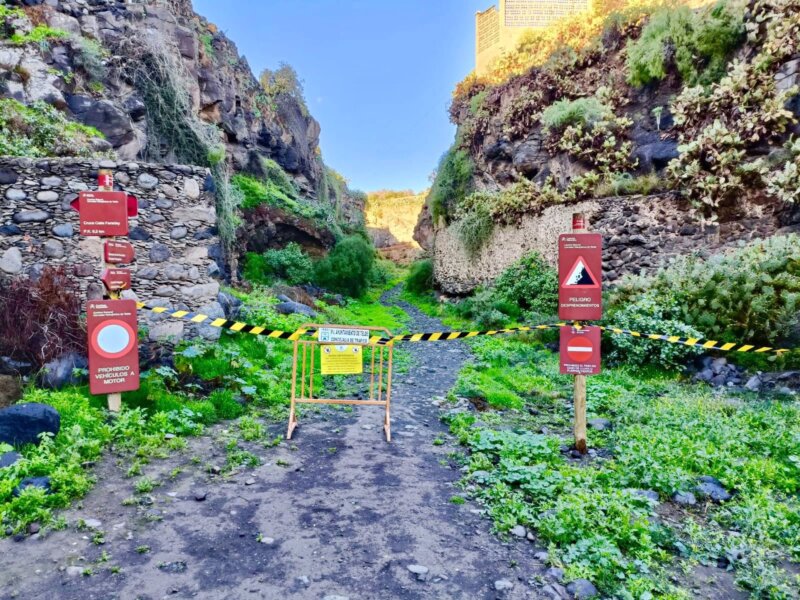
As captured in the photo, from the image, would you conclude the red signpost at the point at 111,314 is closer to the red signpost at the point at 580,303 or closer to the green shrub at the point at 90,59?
the red signpost at the point at 580,303

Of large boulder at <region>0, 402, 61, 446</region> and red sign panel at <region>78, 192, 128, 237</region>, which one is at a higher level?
red sign panel at <region>78, 192, 128, 237</region>

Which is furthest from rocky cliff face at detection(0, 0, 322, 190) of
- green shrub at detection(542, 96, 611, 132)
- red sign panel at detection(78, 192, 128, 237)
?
green shrub at detection(542, 96, 611, 132)

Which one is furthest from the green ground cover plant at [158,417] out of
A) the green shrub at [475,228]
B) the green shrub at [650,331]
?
the green shrub at [475,228]

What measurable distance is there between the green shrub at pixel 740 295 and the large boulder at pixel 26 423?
336 inches

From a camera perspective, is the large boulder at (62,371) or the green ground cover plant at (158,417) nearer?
the green ground cover plant at (158,417)

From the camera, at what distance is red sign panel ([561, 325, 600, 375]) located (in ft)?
14.8

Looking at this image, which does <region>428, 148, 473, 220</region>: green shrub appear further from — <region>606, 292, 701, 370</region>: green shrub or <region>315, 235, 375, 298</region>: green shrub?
<region>606, 292, 701, 370</region>: green shrub

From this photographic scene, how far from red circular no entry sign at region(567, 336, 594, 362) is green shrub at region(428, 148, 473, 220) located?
1458 centimetres

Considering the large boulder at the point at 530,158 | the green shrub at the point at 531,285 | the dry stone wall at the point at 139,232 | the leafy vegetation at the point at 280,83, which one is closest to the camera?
the dry stone wall at the point at 139,232

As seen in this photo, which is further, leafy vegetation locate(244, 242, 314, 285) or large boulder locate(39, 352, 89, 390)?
leafy vegetation locate(244, 242, 314, 285)

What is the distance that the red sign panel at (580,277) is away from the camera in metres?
4.43

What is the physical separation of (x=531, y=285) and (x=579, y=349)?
956 cm

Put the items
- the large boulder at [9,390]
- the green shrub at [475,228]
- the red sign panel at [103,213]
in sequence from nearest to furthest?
the large boulder at [9,390] < the red sign panel at [103,213] < the green shrub at [475,228]

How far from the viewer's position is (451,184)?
19.6 m
